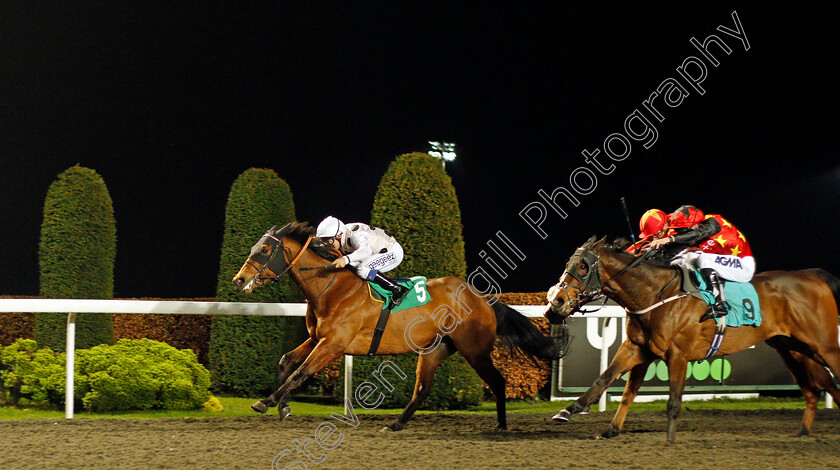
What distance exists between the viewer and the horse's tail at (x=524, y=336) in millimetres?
5977

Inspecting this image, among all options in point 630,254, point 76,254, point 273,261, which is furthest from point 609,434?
point 76,254

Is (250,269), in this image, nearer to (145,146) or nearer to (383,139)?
(145,146)

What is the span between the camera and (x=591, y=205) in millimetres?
20109

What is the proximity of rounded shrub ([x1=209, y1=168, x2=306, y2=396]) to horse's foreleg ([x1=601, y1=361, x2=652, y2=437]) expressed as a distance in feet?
10.9

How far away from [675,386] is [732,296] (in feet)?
2.72

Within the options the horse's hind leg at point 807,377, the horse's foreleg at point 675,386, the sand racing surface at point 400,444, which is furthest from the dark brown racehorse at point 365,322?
the horse's hind leg at point 807,377

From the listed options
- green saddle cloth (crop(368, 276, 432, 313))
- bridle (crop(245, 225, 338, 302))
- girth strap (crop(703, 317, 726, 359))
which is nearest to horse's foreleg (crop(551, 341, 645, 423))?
girth strap (crop(703, 317, 726, 359))

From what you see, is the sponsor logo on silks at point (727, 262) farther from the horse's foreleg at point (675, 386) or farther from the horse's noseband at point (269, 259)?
the horse's noseband at point (269, 259)

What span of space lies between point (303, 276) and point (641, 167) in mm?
15712

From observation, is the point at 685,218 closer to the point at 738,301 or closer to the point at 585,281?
the point at 738,301

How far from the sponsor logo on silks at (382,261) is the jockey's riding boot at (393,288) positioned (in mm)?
79

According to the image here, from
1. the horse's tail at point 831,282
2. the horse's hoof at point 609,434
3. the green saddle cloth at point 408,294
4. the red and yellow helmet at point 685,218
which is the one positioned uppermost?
the red and yellow helmet at point 685,218

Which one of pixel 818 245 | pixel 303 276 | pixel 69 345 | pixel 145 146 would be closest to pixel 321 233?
pixel 303 276

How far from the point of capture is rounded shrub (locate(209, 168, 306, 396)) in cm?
705
